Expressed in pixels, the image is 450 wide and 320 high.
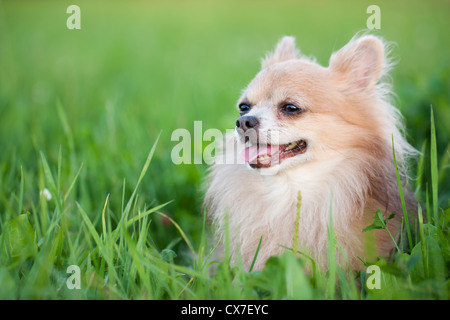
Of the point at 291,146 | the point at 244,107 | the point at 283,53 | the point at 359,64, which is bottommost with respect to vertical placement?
the point at 291,146

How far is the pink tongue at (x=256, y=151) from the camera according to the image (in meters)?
2.98

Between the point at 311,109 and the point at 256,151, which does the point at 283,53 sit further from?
the point at 256,151

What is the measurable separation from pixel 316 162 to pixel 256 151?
0.40 meters

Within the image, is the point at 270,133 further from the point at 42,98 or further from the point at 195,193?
the point at 42,98

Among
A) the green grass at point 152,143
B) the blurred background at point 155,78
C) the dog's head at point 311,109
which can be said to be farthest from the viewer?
the blurred background at point 155,78

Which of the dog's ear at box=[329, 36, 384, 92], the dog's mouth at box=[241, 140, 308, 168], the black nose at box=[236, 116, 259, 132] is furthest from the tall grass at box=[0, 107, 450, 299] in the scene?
the dog's ear at box=[329, 36, 384, 92]

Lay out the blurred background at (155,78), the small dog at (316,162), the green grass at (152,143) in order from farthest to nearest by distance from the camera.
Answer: the blurred background at (155,78), the small dog at (316,162), the green grass at (152,143)

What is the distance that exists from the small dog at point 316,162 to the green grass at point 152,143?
0.22 m

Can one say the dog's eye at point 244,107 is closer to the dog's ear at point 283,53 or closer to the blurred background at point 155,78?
the dog's ear at point 283,53

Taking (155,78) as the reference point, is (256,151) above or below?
below

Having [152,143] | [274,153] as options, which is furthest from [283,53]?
[152,143]

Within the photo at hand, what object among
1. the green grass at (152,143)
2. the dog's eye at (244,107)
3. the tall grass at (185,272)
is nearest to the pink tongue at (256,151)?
the dog's eye at (244,107)

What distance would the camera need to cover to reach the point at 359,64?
3217 millimetres

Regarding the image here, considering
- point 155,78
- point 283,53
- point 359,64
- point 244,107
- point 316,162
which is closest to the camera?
point 316,162
